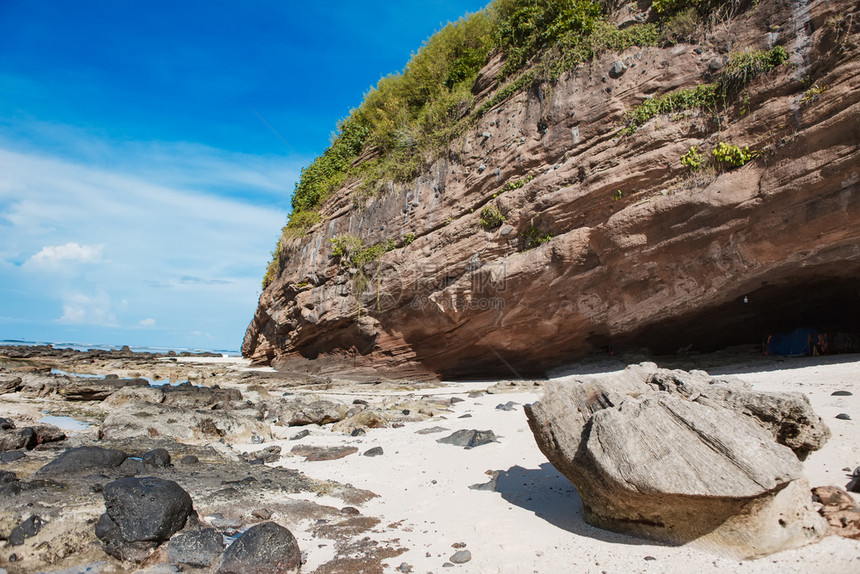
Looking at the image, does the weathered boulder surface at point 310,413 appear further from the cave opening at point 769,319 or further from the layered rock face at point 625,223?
the cave opening at point 769,319

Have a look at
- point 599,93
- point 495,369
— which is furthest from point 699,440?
point 495,369

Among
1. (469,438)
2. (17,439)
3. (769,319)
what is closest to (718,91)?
(769,319)

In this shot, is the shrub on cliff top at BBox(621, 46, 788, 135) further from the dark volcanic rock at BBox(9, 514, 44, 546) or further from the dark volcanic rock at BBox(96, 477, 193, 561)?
the dark volcanic rock at BBox(9, 514, 44, 546)

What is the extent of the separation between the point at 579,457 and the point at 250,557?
2.74 meters

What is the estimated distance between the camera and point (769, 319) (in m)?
11.9

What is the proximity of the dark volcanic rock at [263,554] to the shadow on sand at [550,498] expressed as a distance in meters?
2.16

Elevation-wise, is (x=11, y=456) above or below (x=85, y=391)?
below

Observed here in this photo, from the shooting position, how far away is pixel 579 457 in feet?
13.3

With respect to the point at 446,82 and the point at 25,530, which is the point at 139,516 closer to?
the point at 25,530

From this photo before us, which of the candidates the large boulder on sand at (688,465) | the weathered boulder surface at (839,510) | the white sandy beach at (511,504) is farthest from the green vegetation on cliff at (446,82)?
the weathered boulder surface at (839,510)

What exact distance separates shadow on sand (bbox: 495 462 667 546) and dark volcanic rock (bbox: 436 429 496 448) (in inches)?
44.1

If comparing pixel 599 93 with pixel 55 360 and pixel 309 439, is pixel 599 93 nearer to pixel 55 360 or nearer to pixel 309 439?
pixel 309 439

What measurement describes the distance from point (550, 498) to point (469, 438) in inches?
97.0

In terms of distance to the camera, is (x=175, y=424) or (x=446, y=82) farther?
(x=446, y=82)
